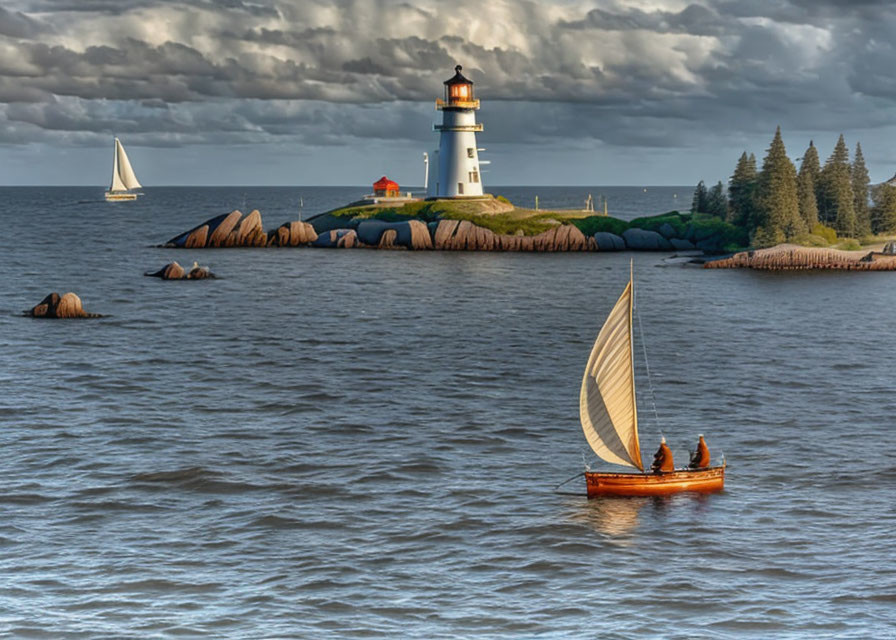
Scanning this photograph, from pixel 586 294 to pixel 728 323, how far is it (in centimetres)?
1788

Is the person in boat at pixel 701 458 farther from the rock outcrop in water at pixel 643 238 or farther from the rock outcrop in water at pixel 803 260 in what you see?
the rock outcrop in water at pixel 643 238

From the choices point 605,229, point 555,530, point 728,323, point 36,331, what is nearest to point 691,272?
point 605,229

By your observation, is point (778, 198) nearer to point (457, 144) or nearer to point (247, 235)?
point (457, 144)

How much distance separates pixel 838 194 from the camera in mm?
128750

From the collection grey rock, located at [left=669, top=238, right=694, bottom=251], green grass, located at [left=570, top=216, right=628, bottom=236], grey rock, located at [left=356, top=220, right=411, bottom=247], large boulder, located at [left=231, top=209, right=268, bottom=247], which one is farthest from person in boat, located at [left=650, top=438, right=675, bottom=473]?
large boulder, located at [left=231, top=209, right=268, bottom=247]

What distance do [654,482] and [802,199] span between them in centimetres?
10122

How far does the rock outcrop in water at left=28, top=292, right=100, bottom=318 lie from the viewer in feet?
242

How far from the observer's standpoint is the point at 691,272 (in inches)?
4385

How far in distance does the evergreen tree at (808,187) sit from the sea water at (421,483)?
5142 cm

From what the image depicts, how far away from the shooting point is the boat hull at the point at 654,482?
109ft

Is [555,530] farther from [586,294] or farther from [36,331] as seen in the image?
[586,294]

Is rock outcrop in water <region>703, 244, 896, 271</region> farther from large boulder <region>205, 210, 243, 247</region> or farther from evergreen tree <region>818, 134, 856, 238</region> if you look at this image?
large boulder <region>205, 210, 243, 247</region>

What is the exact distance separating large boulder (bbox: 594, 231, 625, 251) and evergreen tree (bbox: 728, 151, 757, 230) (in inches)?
558

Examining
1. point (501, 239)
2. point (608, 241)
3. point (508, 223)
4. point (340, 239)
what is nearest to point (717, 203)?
point (608, 241)
